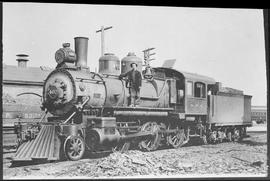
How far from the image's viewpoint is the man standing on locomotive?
861 cm

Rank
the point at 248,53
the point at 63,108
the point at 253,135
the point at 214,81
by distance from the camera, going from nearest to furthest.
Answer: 1. the point at 63,108
2. the point at 248,53
3. the point at 214,81
4. the point at 253,135

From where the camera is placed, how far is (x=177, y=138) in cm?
972

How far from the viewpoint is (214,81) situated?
9930 mm

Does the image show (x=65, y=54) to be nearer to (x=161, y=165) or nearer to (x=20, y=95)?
(x=20, y=95)

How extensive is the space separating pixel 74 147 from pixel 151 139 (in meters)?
A: 2.42

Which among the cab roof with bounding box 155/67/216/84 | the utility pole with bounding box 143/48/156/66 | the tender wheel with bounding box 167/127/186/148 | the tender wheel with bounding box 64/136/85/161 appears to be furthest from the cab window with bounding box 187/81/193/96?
the tender wheel with bounding box 64/136/85/161

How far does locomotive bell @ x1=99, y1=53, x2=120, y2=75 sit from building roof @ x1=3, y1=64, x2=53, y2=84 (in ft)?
4.37

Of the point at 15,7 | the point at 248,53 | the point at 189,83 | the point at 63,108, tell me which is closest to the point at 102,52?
the point at 63,108

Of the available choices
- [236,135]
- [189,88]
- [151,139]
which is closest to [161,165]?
[151,139]

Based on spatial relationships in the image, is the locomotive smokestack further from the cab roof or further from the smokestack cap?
the cab roof

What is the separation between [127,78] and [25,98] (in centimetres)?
287

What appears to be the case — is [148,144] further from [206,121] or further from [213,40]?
[213,40]

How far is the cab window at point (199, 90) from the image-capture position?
33.4ft

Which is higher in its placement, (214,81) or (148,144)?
(214,81)
